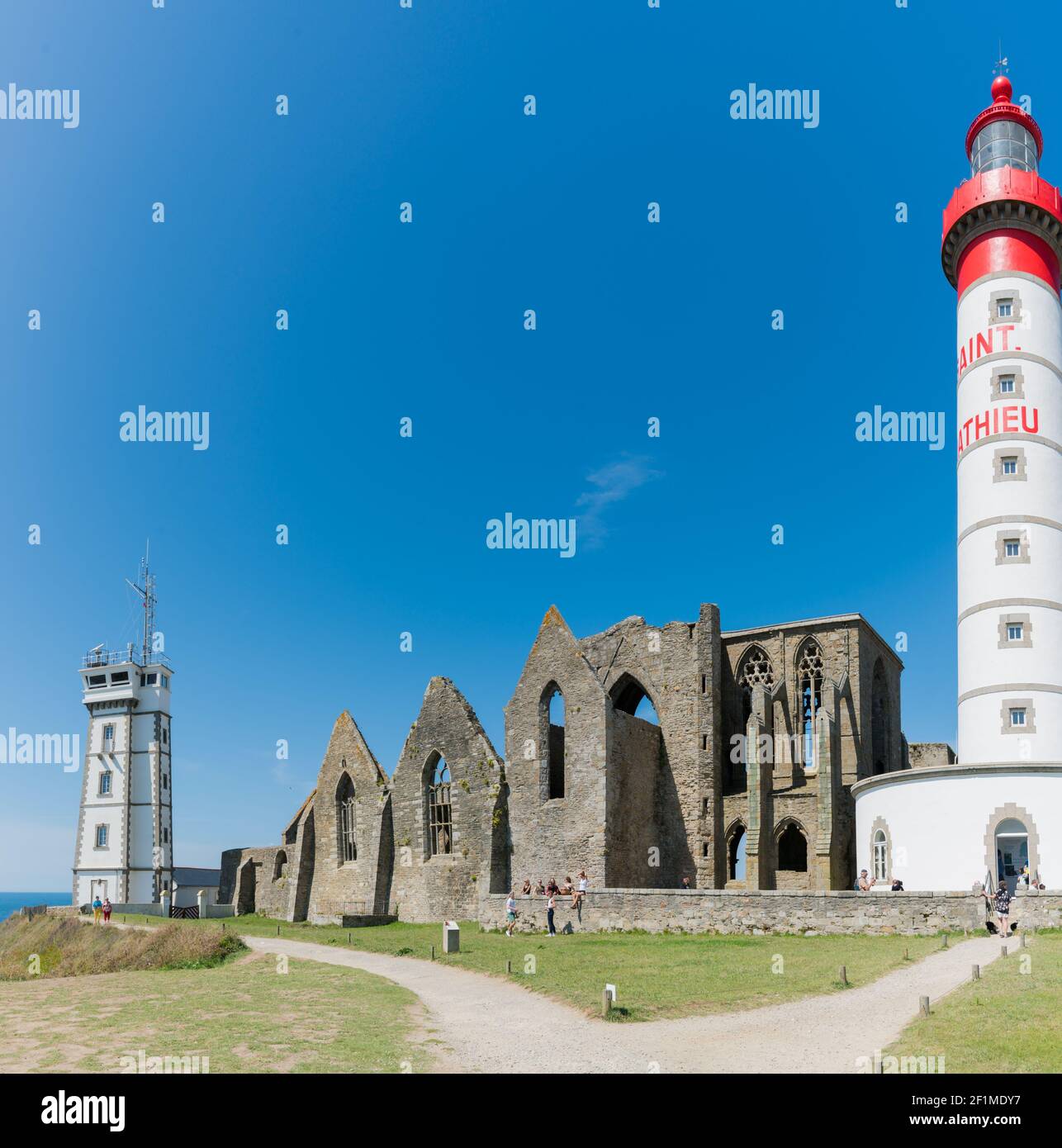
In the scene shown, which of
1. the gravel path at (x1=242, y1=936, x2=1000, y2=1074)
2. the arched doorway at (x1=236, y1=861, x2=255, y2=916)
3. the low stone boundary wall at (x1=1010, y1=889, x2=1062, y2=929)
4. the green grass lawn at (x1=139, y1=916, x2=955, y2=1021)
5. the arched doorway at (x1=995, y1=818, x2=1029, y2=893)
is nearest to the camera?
the gravel path at (x1=242, y1=936, x2=1000, y2=1074)

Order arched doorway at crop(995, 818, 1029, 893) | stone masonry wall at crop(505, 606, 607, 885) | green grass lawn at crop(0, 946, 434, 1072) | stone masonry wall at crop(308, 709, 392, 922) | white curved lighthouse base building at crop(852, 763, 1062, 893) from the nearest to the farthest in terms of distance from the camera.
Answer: green grass lawn at crop(0, 946, 434, 1072) → white curved lighthouse base building at crop(852, 763, 1062, 893) → arched doorway at crop(995, 818, 1029, 893) → stone masonry wall at crop(505, 606, 607, 885) → stone masonry wall at crop(308, 709, 392, 922)

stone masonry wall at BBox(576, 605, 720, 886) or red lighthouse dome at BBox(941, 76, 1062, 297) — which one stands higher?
red lighthouse dome at BBox(941, 76, 1062, 297)

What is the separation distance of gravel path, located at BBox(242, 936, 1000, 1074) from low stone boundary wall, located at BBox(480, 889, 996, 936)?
5150 millimetres

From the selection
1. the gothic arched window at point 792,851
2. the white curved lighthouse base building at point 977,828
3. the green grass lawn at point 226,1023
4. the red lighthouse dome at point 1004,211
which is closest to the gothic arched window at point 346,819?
the gothic arched window at point 792,851

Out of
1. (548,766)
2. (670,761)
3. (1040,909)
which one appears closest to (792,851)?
(670,761)

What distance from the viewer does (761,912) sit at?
25.8m

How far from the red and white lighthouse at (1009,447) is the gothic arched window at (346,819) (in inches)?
970

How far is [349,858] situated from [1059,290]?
1395 inches

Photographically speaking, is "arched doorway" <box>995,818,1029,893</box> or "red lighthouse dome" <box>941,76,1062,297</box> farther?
"red lighthouse dome" <box>941,76,1062,297</box>

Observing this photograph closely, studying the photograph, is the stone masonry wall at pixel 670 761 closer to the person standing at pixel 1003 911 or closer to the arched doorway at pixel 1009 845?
the arched doorway at pixel 1009 845

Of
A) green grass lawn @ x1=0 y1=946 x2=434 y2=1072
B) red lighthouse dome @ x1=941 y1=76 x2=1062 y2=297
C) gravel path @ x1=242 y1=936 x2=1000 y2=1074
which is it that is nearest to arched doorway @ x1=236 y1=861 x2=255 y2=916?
green grass lawn @ x1=0 y1=946 x2=434 y2=1072

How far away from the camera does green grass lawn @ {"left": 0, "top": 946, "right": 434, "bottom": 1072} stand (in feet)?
39.4

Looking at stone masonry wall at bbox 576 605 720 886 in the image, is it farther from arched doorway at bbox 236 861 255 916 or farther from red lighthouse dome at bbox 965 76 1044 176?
arched doorway at bbox 236 861 255 916
